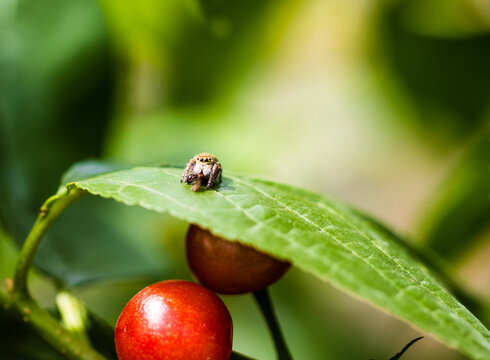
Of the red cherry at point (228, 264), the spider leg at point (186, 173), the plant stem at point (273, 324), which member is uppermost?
the spider leg at point (186, 173)

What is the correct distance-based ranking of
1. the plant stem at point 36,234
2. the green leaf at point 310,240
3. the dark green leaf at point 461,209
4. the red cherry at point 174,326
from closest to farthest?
the green leaf at point 310,240, the red cherry at point 174,326, the plant stem at point 36,234, the dark green leaf at point 461,209

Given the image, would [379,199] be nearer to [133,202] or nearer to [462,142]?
[462,142]

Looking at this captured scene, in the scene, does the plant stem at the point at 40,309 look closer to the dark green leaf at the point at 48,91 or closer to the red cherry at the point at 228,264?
the red cherry at the point at 228,264

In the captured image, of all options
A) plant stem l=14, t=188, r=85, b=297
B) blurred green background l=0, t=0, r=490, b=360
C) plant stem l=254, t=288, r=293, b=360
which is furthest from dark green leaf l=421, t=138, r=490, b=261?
plant stem l=14, t=188, r=85, b=297

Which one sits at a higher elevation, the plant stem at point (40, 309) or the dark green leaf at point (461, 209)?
the dark green leaf at point (461, 209)

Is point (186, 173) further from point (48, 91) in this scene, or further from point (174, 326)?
point (48, 91)

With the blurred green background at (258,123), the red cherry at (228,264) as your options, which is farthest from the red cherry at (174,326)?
the blurred green background at (258,123)

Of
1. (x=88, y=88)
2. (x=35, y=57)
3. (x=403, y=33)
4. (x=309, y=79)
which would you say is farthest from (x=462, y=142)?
(x=35, y=57)
